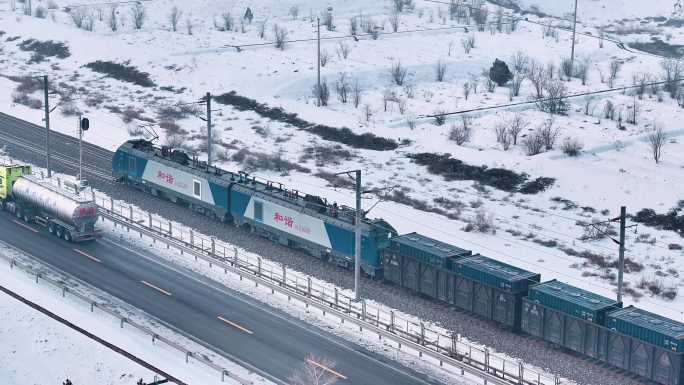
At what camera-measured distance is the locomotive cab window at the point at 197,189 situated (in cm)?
6417

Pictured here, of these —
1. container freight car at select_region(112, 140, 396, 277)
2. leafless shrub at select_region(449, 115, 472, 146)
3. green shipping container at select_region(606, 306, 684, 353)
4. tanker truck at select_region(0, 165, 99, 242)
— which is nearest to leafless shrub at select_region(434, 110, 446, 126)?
leafless shrub at select_region(449, 115, 472, 146)

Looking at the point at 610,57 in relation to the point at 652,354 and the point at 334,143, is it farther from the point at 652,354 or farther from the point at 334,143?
the point at 652,354

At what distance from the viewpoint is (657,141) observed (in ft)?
243

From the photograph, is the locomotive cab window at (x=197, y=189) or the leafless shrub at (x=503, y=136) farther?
the leafless shrub at (x=503, y=136)

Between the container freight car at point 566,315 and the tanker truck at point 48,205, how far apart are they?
2699 centimetres

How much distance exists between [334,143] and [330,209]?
30649 mm

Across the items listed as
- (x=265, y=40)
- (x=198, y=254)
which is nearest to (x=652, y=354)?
(x=198, y=254)

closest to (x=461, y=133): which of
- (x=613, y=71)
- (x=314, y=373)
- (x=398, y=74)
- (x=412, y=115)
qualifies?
(x=412, y=115)

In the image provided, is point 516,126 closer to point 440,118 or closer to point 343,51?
point 440,118

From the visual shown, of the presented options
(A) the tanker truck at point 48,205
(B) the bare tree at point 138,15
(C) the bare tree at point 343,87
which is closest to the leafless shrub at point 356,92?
(C) the bare tree at point 343,87

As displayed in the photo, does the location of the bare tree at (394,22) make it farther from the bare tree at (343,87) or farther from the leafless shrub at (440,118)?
the leafless shrub at (440,118)

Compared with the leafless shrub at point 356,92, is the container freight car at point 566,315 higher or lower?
lower

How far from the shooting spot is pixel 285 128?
90.6m

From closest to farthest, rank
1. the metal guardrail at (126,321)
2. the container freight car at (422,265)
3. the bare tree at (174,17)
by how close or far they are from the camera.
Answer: the metal guardrail at (126,321), the container freight car at (422,265), the bare tree at (174,17)
